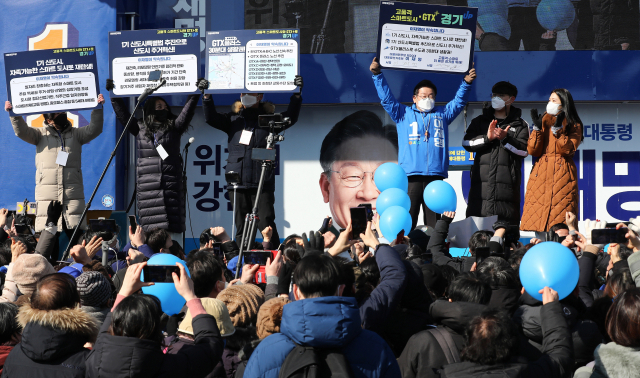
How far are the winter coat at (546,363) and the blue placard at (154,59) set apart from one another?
573cm

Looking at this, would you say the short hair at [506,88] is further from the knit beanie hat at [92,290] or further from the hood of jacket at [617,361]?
the knit beanie hat at [92,290]

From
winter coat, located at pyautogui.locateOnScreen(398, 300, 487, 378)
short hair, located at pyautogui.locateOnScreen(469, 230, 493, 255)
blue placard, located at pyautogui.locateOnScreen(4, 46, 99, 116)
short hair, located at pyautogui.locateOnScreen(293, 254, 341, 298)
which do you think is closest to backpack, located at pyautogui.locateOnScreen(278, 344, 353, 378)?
short hair, located at pyautogui.locateOnScreen(293, 254, 341, 298)

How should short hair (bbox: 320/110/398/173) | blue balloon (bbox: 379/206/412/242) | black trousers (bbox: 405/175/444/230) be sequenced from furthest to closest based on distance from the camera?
short hair (bbox: 320/110/398/173) < black trousers (bbox: 405/175/444/230) < blue balloon (bbox: 379/206/412/242)

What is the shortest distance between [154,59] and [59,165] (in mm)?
1584

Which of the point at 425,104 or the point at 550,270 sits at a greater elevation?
the point at 425,104

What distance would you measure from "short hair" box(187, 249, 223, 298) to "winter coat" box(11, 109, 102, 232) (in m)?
4.70

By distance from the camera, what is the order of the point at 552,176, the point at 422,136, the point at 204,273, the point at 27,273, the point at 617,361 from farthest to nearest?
the point at 422,136, the point at 552,176, the point at 27,273, the point at 204,273, the point at 617,361

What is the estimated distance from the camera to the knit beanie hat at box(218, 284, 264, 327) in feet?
10.8

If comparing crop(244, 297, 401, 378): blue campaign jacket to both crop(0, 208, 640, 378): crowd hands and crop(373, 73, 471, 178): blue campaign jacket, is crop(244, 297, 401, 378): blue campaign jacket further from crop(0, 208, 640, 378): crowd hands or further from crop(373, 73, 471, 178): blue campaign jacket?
crop(373, 73, 471, 178): blue campaign jacket

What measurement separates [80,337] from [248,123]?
4.88 m

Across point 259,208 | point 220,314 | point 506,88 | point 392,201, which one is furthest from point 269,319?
point 506,88

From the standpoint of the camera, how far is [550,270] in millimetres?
3197

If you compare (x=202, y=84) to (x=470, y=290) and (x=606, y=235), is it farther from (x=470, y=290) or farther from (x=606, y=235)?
(x=470, y=290)

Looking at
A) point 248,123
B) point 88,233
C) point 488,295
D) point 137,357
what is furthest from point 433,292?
point 248,123
